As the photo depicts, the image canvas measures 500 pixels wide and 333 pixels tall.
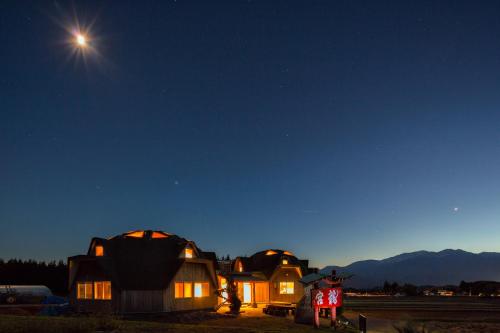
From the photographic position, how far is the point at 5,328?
16156mm

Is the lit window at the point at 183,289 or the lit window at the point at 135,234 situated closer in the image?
the lit window at the point at 183,289

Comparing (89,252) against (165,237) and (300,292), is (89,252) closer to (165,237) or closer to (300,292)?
(165,237)

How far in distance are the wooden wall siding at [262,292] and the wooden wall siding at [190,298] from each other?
22.3 feet

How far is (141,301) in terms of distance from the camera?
3117cm

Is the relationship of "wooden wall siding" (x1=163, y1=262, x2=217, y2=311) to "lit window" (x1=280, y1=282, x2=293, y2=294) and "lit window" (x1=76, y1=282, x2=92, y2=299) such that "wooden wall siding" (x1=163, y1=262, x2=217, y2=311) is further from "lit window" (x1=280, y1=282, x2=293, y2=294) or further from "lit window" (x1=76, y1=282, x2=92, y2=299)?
"lit window" (x1=280, y1=282, x2=293, y2=294)

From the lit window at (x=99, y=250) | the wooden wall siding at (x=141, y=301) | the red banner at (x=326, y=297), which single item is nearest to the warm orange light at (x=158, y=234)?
the lit window at (x=99, y=250)

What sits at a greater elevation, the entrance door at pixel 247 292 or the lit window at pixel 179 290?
the lit window at pixel 179 290

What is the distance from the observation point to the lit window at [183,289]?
108ft

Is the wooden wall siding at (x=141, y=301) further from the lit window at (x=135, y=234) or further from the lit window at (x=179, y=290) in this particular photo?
the lit window at (x=135, y=234)

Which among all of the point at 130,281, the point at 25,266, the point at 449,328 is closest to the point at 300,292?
the point at 130,281

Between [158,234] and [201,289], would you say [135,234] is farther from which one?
[201,289]

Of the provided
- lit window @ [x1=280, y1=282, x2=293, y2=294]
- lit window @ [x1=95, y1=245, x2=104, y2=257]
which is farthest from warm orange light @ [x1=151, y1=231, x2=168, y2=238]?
lit window @ [x1=280, y1=282, x2=293, y2=294]

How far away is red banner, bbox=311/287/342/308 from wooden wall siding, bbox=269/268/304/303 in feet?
63.1

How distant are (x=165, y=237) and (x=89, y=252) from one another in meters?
5.31
